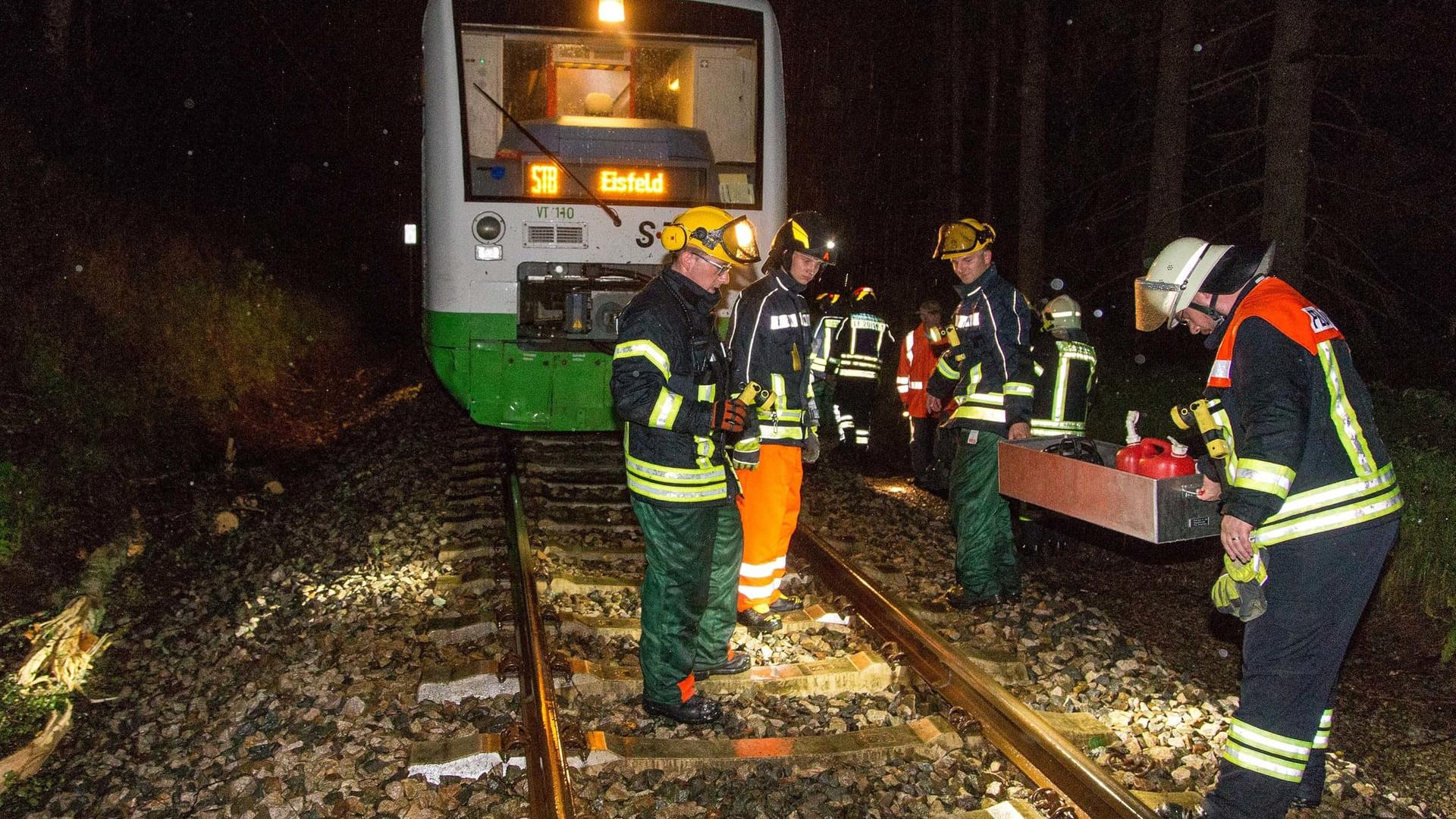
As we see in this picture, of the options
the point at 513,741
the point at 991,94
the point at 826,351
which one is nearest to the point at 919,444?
the point at 826,351

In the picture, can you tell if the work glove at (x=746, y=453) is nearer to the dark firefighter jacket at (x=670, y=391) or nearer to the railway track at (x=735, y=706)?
the dark firefighter jacket at (x=670, y=391)

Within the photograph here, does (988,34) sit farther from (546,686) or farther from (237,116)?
(546,686)

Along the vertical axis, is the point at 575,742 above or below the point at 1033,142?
below

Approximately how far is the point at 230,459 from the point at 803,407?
6.35 metres

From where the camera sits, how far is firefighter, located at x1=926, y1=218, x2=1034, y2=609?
530cm

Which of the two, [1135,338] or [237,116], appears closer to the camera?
[1135,338]

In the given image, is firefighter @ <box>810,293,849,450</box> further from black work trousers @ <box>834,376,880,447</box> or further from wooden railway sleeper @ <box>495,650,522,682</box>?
wooden railway sleeper @ <box>495,650,522,682</box>

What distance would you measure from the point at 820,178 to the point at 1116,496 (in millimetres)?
25095

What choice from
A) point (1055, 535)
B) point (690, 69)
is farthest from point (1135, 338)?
point (690, 69)

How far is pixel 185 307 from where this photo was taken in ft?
35.1

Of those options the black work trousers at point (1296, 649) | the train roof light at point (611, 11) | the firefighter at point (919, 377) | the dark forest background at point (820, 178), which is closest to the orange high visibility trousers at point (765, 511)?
the black work trousers at point (1296, 649)

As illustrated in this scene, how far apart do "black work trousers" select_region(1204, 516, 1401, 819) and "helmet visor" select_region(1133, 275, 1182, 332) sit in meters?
0.84

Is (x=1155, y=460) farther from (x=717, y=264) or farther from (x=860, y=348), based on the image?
(x=860, y=348)

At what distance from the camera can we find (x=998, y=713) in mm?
4070
